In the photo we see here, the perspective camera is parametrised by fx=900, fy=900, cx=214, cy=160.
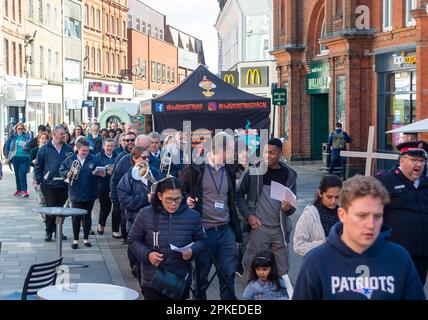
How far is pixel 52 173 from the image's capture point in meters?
14.3

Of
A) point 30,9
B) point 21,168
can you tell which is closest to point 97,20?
point 30,9

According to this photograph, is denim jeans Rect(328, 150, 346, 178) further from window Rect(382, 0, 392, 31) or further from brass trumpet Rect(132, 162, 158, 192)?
brass trumpet Rect(132, 162, 158, 192)

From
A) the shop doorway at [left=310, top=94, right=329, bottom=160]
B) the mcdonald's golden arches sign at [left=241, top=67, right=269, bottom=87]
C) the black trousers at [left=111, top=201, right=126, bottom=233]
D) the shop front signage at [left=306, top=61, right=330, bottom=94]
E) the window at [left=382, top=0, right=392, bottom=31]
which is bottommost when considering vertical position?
the black trousers at [left=111, top=201, right=126, bottom=233]

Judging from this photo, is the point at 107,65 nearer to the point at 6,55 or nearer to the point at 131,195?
the point at 6,55

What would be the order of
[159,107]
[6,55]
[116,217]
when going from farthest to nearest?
[6,55], [159,107], [116,217]

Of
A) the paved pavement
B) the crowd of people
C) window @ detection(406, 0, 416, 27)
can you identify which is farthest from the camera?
window @ detection(406, 0, 416, 27)

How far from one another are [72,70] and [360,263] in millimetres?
58533

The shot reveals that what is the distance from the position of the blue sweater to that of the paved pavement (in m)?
5.79

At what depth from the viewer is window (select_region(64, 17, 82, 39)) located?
6022 cm

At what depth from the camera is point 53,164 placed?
14.4 m

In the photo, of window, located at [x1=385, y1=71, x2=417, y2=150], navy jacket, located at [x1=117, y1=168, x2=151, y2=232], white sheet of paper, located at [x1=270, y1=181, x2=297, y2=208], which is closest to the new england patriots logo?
white sheet of paper, located at [x1=270, y1=181, x2=297, y2=208]

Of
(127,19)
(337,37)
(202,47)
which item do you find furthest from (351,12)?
(202,47)

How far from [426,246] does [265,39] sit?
41.7m
